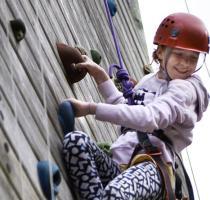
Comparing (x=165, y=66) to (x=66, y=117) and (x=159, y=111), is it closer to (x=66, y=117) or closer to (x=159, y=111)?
(x=159, y=111)

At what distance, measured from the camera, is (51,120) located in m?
3.21

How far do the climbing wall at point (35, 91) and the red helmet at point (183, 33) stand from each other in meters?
0.43

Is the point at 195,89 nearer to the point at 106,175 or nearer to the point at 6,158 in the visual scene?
the point at 106,175

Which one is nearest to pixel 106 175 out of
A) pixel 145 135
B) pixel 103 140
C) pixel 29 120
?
pixel 145 135

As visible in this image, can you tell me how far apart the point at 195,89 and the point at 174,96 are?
0.52 ft

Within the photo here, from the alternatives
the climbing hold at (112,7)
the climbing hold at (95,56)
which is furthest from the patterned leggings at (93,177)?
the climbing hold at (112,7)

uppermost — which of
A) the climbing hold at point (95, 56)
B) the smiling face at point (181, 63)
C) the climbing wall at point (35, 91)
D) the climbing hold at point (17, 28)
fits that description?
the climbing hold at point (17, 28)

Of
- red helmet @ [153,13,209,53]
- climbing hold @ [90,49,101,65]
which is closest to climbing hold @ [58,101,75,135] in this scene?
red helmet @ [153,13,209,53]

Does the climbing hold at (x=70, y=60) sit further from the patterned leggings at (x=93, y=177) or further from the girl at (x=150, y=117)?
the patterned leggings at (x=93, y=177)

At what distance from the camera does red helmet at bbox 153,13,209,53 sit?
11.9 ft

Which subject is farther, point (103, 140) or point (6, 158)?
point (103, 140)

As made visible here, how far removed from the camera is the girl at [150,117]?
3.07 metres

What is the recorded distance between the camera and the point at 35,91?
3119 mm

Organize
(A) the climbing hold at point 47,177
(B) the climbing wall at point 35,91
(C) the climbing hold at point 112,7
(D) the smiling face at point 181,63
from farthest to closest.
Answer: (C) the climbing hold at point 112,7 < (D) the smiling face at point 181,63 < (A) the climbing hold at point 47,177 < (B) the climbing wall at point 35,91
